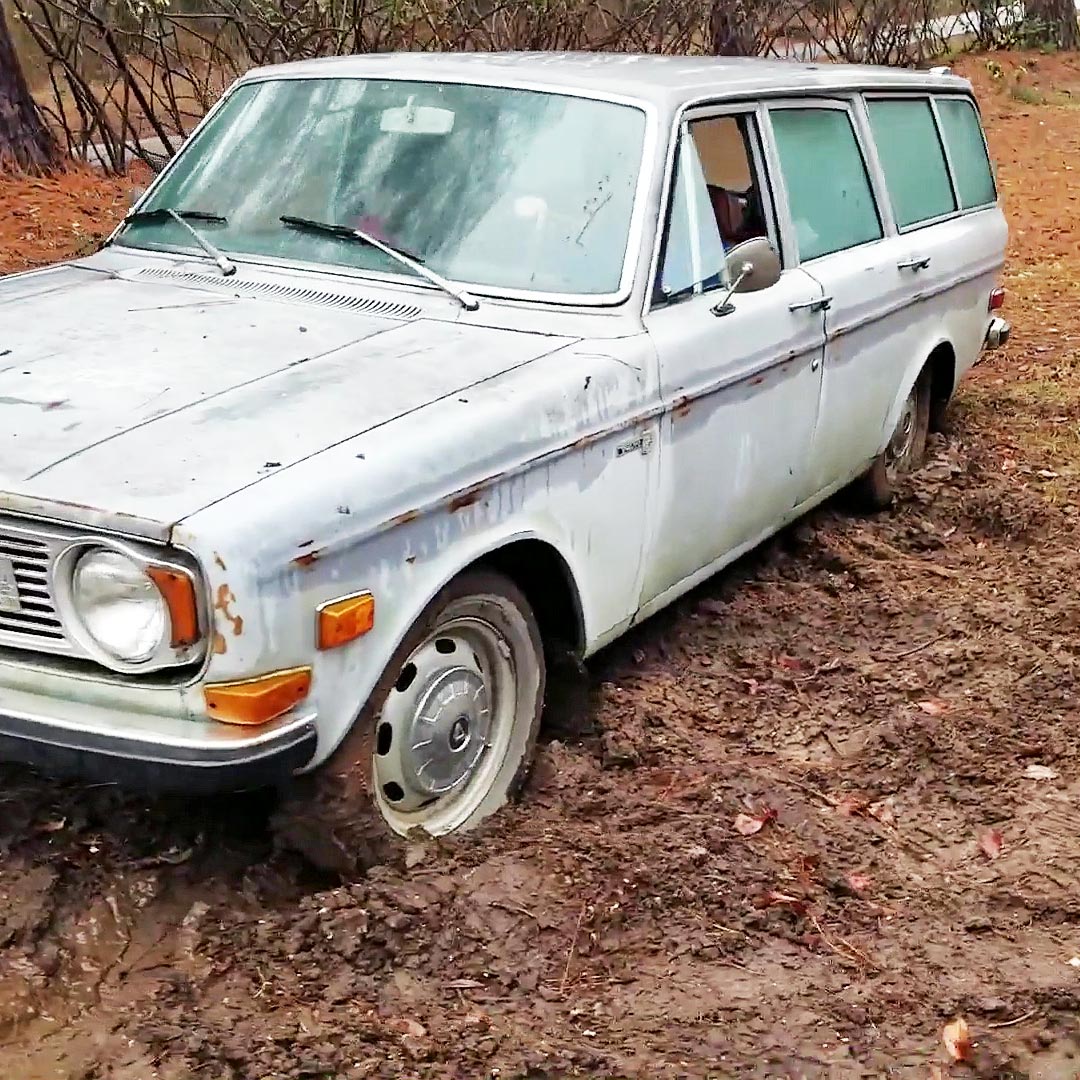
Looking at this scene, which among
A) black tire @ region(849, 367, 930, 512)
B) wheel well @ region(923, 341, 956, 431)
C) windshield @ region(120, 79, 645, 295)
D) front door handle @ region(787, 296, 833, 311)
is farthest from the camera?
wheel well @ region(923, 341, 956, 431)

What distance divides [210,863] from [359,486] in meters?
1.07

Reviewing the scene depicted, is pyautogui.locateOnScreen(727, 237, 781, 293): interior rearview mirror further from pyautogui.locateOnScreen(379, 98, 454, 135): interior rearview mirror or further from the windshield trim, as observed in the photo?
pyautogui.locateOnScreen(379, 98, 454, 135): interior rearview mirror

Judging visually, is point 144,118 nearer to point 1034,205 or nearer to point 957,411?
point 957,411

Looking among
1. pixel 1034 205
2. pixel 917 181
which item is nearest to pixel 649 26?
pixel 1034 205

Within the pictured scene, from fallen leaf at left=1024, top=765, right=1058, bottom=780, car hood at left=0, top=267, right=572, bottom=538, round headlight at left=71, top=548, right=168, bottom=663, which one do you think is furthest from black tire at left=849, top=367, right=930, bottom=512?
round headlight at left=71, top=548, right=168, bottom=663

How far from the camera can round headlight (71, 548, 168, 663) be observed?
272cm

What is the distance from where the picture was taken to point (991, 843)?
12.1 ft

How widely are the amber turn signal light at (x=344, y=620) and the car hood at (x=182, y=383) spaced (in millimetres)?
306

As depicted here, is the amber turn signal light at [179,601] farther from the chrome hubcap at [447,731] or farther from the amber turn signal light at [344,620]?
the chrome hubcap at [447,731]

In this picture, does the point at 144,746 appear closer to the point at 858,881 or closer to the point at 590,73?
the point at 858,881

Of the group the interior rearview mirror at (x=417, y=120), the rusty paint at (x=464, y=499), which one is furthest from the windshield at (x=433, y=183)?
the rusty paint at (x=464, y=499)

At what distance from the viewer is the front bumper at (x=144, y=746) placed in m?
2.76

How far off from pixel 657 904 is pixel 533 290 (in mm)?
1682

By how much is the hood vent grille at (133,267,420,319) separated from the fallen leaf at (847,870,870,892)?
6.11 feet
